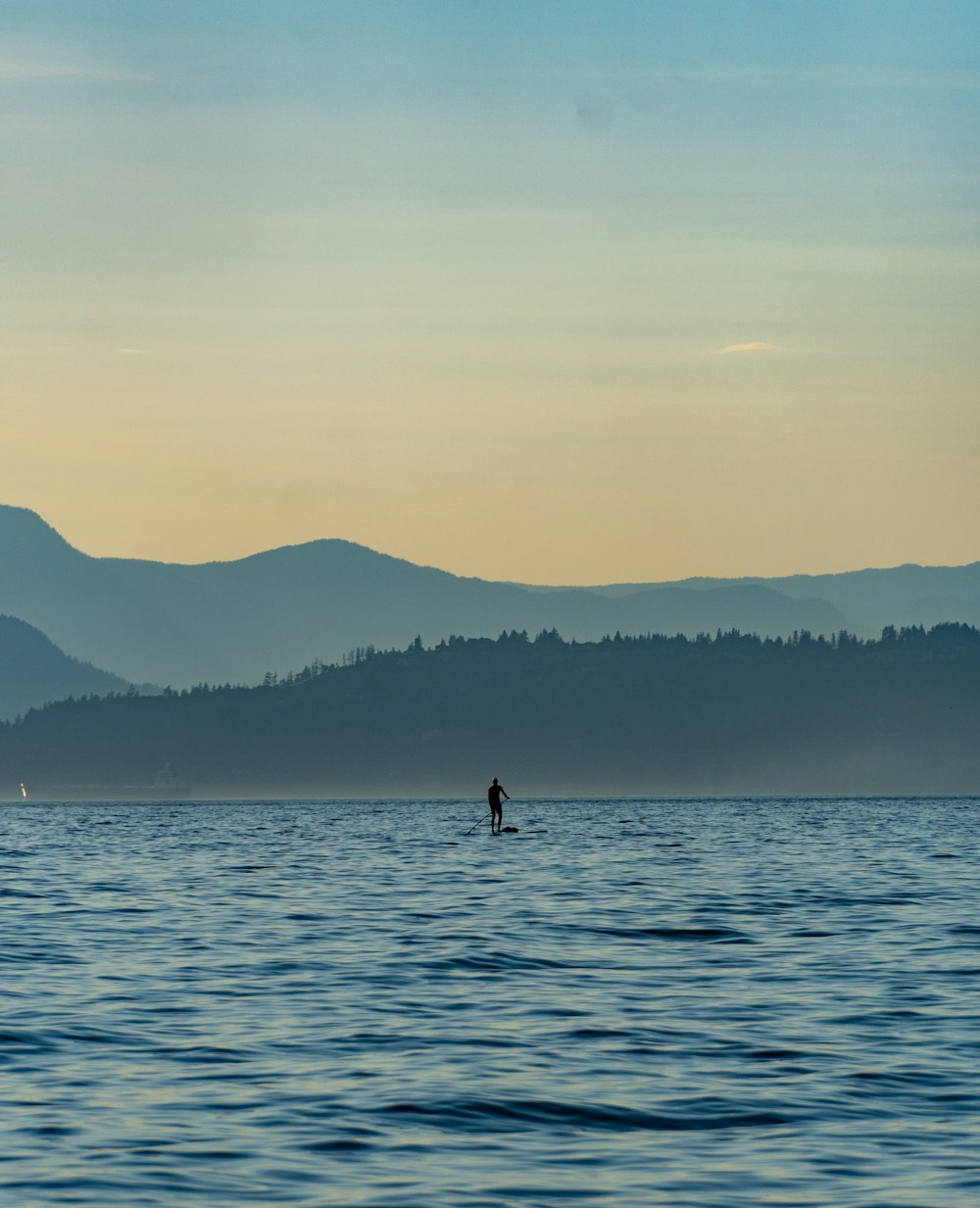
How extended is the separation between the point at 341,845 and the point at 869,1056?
82.0 m

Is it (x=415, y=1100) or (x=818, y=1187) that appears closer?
(x=818, y=1187)

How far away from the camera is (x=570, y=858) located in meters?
86.2

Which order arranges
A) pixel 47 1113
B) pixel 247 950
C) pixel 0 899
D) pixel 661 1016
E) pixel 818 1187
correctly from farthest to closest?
pixel 0 899, pixel 247 950, pixel 661 1016, pixel 47 1113, pixel 818 1187

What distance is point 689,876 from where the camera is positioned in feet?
230

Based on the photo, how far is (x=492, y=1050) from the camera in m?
28.2

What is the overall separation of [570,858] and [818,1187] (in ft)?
218

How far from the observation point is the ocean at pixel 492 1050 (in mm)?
20453

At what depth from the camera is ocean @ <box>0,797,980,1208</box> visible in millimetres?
20453

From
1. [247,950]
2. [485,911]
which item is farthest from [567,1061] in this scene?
[485,911]

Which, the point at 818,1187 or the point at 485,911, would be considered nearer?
the point at 818,1187

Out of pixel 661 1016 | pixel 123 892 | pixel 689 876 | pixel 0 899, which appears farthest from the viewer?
pixel 689 876

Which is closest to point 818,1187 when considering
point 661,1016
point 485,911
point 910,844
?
point 661,1016

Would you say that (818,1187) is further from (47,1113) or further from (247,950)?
(247,950)

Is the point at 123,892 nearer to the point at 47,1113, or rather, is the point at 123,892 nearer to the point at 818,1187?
the point at 47,1113
